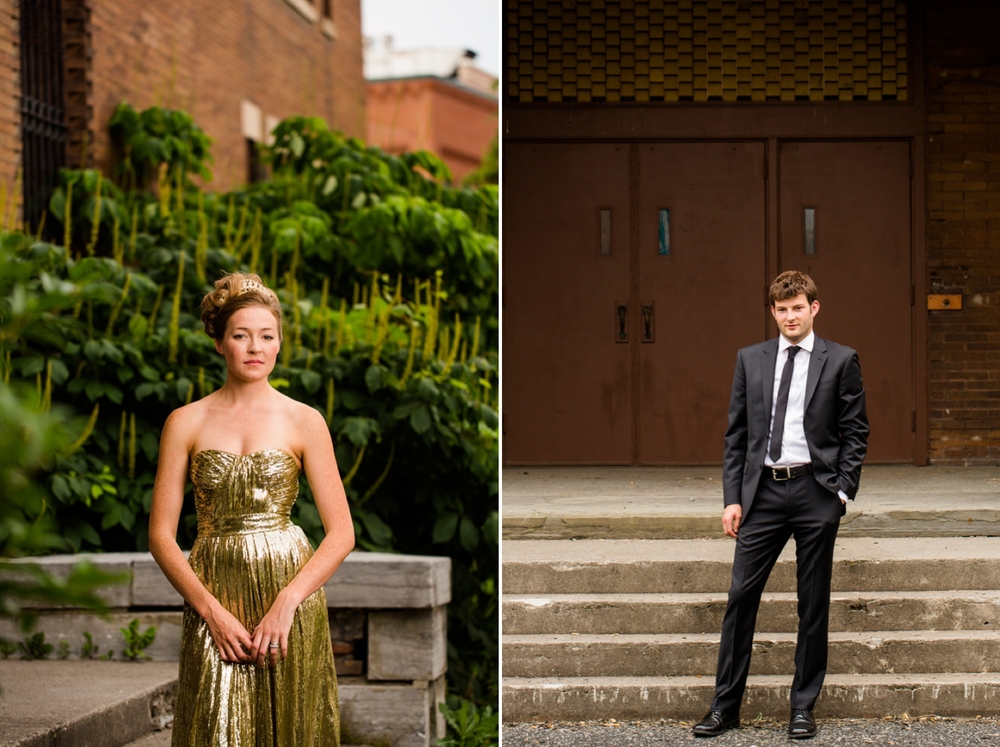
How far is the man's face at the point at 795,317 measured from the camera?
4840 millimetres

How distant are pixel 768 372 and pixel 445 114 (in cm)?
3079

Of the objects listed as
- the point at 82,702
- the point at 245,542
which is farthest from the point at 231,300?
the point at 82,702

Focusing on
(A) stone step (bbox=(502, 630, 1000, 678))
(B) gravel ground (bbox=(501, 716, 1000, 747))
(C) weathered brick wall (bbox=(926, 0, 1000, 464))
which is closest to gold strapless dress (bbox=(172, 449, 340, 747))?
(B) gravel ground (bbox=(501, 716, 1000, 747))

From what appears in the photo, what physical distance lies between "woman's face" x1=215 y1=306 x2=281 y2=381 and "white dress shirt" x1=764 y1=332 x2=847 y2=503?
2.69 metres

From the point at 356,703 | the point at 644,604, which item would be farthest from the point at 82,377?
the point at 644,604

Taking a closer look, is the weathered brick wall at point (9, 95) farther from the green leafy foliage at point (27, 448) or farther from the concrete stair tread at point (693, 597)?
the green leafy foliage at point (27, 448)

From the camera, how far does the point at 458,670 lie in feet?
19.5

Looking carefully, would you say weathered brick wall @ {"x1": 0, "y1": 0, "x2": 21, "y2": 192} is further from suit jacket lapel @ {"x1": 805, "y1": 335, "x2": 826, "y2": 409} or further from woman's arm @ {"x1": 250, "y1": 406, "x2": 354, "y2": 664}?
woman's arm @ {"x1": 250, "y1": 406, "x2": 354, "y2": 664}

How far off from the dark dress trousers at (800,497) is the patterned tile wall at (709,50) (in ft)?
16.3

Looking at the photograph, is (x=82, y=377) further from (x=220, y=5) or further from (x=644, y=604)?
(x=220, y=5)

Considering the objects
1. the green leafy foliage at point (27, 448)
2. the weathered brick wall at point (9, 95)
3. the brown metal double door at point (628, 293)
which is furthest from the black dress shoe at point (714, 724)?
the weathered brick wall at point (9, 95)

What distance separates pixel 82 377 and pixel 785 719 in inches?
147

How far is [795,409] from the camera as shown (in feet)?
16.0

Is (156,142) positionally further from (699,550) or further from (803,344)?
(803,344)
